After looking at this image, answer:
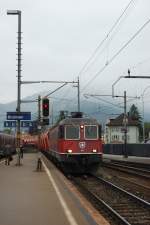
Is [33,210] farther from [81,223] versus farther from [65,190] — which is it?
[65,190]

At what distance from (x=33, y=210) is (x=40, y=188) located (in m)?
6.27

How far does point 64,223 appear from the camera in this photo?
11727 mm

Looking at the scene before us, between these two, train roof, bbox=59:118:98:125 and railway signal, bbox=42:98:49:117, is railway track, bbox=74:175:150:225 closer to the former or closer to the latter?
train roof, bbox=59:118:98:125

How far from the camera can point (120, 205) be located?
16734 millimetres

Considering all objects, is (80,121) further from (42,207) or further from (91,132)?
(42,207)

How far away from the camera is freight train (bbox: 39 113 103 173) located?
28.7 meters

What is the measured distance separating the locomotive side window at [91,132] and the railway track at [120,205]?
5659 mm

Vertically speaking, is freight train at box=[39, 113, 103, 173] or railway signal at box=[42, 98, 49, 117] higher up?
railway signal at box=[42, 98, 49, 117]

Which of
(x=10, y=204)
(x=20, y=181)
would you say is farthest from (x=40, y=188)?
(x=10, y=204)

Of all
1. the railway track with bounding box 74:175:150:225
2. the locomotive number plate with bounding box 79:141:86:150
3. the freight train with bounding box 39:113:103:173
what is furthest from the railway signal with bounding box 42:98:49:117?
the railway track with bounding box 74:175:150:225

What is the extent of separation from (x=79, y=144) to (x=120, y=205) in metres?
12.5

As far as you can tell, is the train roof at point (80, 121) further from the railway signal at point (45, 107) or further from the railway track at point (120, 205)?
the railway track at point (120, 205)

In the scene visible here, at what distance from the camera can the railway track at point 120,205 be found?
44.5 feet

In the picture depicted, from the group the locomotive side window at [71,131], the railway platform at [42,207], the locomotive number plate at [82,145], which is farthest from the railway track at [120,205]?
the locomotive side window at [71,131]
